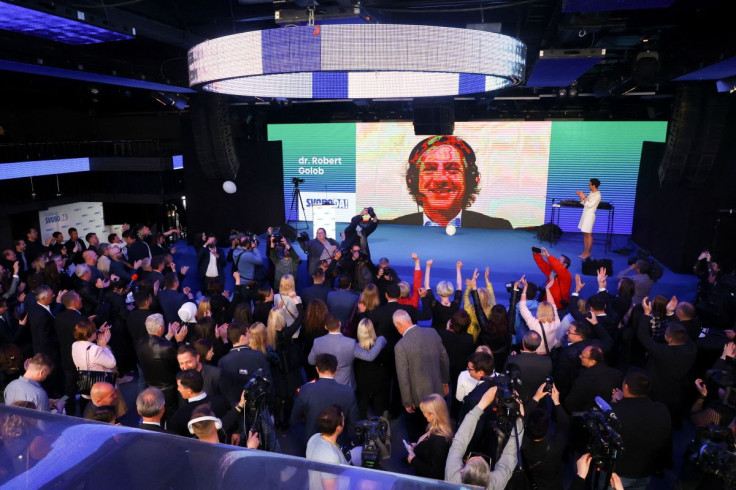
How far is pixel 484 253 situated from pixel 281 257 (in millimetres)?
4404

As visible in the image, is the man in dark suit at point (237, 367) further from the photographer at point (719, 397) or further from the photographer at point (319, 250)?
the photographer at point (319, 250)

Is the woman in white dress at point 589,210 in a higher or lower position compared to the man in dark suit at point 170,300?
higher

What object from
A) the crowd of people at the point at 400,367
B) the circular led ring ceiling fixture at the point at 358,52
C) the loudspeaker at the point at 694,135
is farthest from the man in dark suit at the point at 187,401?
the loudspeaker at the point at 694,135

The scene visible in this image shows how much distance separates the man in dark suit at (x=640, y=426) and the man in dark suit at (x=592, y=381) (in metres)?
0.41

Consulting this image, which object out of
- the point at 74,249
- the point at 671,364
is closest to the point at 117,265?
the point at 74,249

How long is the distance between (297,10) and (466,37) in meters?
2.73

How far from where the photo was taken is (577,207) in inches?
441

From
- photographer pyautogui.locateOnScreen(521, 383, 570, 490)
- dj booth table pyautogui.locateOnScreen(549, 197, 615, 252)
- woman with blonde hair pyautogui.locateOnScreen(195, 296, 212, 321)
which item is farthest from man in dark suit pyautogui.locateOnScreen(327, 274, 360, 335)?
dj booth table pyautogui.locateOnScreen(549, 197, 615, 252)

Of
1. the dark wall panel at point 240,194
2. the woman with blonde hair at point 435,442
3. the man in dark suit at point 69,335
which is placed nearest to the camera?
the woman with blonde hair at point 435,442

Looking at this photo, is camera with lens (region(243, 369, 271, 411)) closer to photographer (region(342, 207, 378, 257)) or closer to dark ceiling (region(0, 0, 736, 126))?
dark ceiling (region(0, 0, 736, 126))

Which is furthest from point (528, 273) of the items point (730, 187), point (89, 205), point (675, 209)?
point (89, 205)

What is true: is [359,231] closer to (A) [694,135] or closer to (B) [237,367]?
(B) [237,367]

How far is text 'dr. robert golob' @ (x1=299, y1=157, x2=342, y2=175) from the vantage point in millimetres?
12992

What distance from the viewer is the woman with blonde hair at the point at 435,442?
2.88 metres
